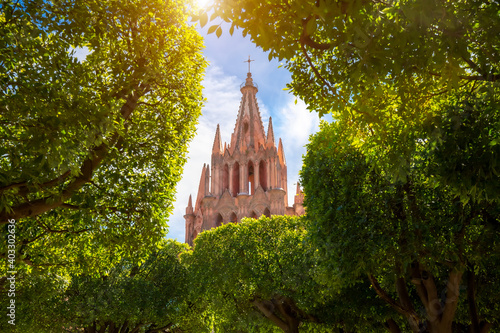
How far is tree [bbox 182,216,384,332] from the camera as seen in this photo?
18.3 meters

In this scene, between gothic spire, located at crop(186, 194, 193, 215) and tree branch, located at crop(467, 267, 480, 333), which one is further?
gothic spire, located at crop(186, 194, 193, 215)

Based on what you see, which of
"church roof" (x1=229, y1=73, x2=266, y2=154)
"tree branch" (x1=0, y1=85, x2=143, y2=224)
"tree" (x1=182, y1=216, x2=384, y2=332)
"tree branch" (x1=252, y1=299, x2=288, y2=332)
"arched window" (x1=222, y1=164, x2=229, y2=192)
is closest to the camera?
"tree branch" (x1=0, y1=85, x2=143, y2=224)

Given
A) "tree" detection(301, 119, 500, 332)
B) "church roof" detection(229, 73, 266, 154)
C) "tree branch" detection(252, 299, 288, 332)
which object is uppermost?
"church roof" detection(229, 73, 266, 154)

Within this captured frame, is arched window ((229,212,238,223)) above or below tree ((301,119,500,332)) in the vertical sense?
above

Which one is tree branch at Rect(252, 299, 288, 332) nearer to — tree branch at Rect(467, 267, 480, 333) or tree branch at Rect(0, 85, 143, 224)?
tree branch at Rect(467, 267, 480, 333)

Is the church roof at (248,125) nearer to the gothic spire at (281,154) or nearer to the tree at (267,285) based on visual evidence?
the gothic spire at (281,154)

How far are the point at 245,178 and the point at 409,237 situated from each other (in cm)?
4526

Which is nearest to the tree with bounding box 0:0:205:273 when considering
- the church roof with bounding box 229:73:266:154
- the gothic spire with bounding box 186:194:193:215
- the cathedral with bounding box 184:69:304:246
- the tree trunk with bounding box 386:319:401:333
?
the tree trunk with bounding box 386:319:401:333

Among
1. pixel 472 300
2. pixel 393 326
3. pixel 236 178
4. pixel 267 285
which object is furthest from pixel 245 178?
pixel 472 300

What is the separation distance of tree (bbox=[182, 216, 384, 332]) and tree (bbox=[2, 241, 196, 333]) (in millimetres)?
1760

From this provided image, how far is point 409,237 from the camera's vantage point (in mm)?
12562

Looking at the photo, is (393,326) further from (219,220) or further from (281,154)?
(281,154)

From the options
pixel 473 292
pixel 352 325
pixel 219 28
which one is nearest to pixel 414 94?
pixel 219 28

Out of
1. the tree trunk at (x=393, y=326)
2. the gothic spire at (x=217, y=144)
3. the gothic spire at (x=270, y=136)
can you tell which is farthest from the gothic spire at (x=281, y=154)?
A: the tree trunk at (x=393, y=326)
